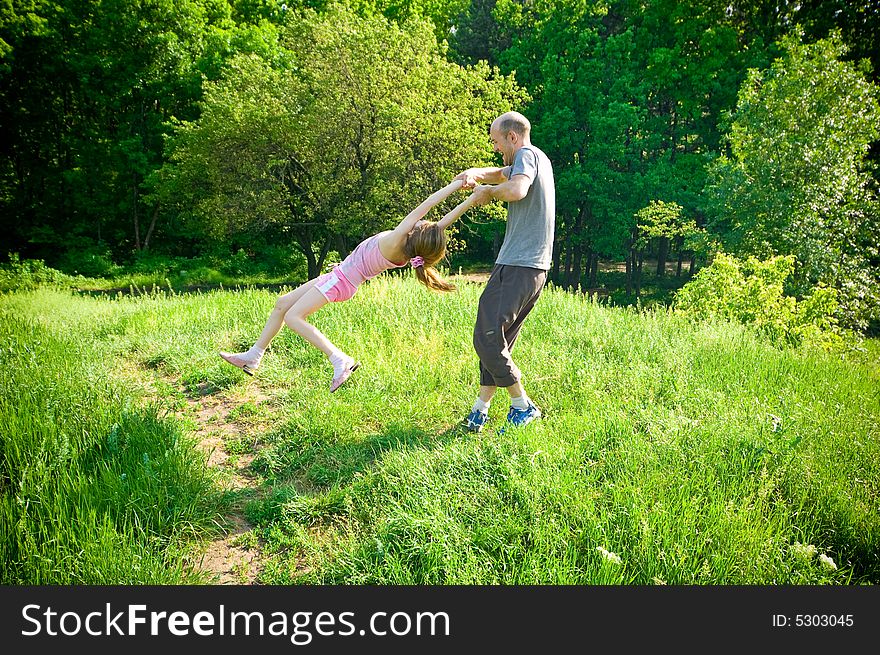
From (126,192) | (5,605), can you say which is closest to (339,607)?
(5,605)

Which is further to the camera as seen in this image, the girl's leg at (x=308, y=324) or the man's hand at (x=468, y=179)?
the girl's leg at (x=308, y=324)

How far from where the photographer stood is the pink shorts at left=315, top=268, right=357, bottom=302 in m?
4.12

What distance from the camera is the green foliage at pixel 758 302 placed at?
7.86 metres

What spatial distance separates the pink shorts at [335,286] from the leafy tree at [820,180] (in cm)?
1114

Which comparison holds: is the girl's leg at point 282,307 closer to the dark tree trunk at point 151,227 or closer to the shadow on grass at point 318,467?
the shadow on grass at point 318,467

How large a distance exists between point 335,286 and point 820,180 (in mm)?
12779

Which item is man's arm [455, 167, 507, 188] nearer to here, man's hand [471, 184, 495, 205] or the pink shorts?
man's hand [471, 184, 495, 205]

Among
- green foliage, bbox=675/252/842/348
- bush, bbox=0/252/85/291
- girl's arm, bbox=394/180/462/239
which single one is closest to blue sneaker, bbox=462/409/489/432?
girl's arm, bbox=394/180/462/239

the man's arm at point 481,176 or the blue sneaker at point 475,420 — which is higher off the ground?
the man's arm at point 481,176

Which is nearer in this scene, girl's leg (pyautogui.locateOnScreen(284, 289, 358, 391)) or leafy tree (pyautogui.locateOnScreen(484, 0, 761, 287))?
girl's leg (pyautogui.locateOnScreen(284, 289, 358, 391))

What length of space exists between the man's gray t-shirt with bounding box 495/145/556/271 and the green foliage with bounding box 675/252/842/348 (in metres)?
4.71

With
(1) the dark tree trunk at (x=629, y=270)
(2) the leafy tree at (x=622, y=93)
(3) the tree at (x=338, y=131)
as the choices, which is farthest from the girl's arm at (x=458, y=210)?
(1) the dark tree trunk at (x=629, y=270)

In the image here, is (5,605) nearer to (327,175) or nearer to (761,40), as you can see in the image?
(327,175)

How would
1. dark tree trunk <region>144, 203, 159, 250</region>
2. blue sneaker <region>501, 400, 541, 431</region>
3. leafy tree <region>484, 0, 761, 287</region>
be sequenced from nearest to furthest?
→ blue sneaker <region>501, 400, 541, 431</region> → leafy tree <region>484, 0, 761, 287</region> → dark tree trunk <region>144, 203, 159, 250</region>
